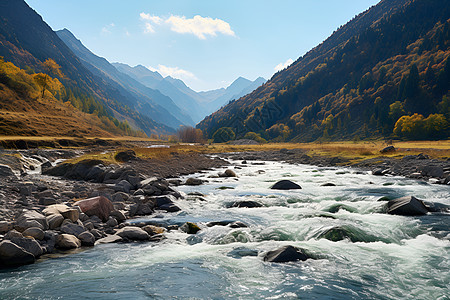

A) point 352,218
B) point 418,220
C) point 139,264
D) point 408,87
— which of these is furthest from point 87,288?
point 408,87

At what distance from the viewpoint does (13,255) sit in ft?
29.2

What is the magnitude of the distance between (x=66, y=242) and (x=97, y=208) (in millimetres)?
3396

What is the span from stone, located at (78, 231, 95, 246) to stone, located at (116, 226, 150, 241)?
3.75 feet

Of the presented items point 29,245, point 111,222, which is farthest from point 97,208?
point 29,245

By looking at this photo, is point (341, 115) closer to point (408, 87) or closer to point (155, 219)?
point (408, 87)

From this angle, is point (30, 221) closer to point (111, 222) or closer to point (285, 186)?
point (111, 222)

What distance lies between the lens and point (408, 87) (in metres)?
151

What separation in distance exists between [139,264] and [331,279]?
20.4ft

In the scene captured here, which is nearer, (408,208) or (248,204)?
(408,208)

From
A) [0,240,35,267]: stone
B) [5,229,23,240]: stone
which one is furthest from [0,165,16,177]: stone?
[0,240,35,267]: stone

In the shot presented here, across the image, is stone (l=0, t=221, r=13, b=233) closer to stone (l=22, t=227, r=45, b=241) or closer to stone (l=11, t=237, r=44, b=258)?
stone (l=22, t=227, r=45, b=241)

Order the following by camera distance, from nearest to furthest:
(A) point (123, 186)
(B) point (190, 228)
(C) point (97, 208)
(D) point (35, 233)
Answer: (D) point (35, 233)
(B) point (190, 228)
(C) point (97, 208)
(A) point (123, 186)

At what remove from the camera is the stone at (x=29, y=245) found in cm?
942

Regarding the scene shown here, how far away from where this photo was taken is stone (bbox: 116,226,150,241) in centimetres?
1207
